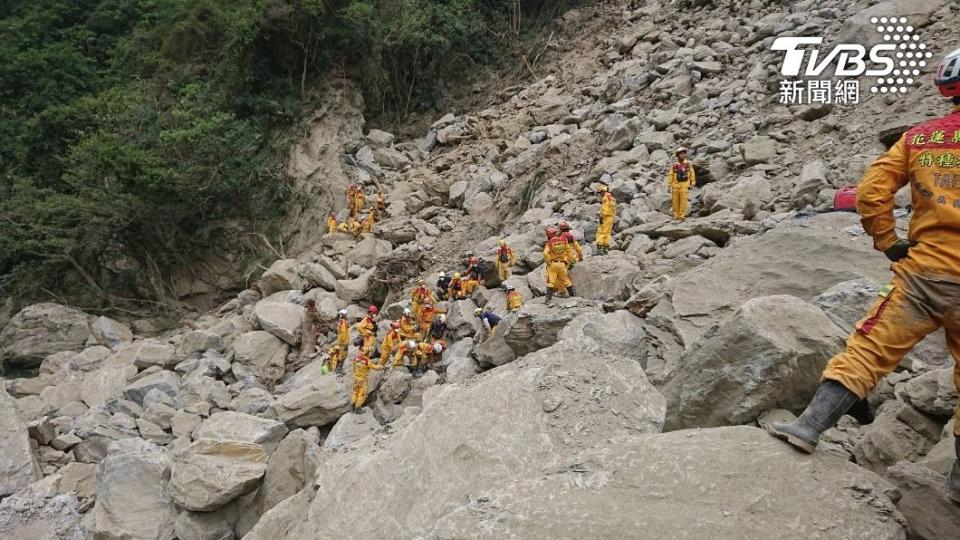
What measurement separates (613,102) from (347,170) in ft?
28.2

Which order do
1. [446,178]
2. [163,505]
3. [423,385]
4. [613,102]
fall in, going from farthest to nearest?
[446,178] → [613,102] → [423,385] → [163,505]

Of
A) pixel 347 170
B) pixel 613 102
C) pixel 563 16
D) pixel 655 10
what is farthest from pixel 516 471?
pixel 563 16

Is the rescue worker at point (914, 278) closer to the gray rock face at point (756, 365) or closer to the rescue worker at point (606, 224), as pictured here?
the gray rock face at point (756, 365)

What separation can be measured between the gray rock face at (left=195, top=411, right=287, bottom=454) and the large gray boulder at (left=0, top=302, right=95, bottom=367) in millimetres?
11158

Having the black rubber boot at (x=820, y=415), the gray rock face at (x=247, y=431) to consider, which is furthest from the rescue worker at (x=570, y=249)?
the black rubber boot at (x=820, y=415)

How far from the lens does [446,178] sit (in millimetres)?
17000

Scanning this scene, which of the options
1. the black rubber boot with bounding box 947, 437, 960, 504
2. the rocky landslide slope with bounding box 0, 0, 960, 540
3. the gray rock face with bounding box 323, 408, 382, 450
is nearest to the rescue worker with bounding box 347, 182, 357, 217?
the rocky landslide slope with bounding box 0, 0, 960, 540

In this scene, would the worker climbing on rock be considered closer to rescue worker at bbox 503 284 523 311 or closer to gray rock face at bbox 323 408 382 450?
rescue worker at bbox 503 284 523 311

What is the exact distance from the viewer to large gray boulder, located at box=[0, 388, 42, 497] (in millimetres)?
7199

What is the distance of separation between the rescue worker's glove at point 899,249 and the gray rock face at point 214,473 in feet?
17.8

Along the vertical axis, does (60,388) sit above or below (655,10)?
A: below

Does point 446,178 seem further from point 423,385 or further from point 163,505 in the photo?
point 163,505

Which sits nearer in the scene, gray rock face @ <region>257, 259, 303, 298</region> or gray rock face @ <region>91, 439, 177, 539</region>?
gray rock face @ <region>91, 439, 177, 539</region>

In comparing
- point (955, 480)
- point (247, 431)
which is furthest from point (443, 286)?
point (955, 480)
